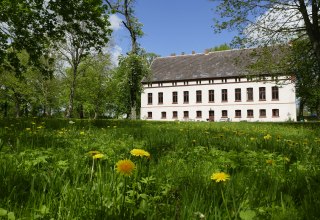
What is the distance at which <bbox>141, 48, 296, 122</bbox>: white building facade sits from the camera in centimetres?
4566

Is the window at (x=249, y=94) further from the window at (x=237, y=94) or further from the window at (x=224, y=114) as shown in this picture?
the window at (x=224, y=114)

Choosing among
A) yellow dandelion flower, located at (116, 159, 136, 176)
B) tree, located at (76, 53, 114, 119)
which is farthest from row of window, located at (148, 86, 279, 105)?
yellow dandelion flower, located at (116, 159, 136, 176)

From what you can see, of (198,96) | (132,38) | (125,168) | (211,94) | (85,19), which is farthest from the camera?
(198,96)

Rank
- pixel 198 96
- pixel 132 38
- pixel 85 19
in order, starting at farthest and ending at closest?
pixel 198 96
pixel 132 38
pixel 85 19

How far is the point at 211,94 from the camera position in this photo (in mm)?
49344

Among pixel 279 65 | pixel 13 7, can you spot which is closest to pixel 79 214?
pixel 13 7

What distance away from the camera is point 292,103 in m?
44.4

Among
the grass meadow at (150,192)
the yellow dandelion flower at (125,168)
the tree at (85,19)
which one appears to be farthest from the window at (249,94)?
the yellow dandelion flower at (125,168)

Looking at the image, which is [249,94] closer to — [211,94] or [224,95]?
[224,95]

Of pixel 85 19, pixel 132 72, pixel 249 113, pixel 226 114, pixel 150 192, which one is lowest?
pixel 150 192

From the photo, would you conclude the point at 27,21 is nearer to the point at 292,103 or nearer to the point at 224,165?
the point at 224,165

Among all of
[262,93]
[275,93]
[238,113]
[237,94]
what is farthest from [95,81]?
[275,93]

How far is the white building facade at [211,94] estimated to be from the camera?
4566 centimetres

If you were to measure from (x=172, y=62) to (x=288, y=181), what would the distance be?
175ft
